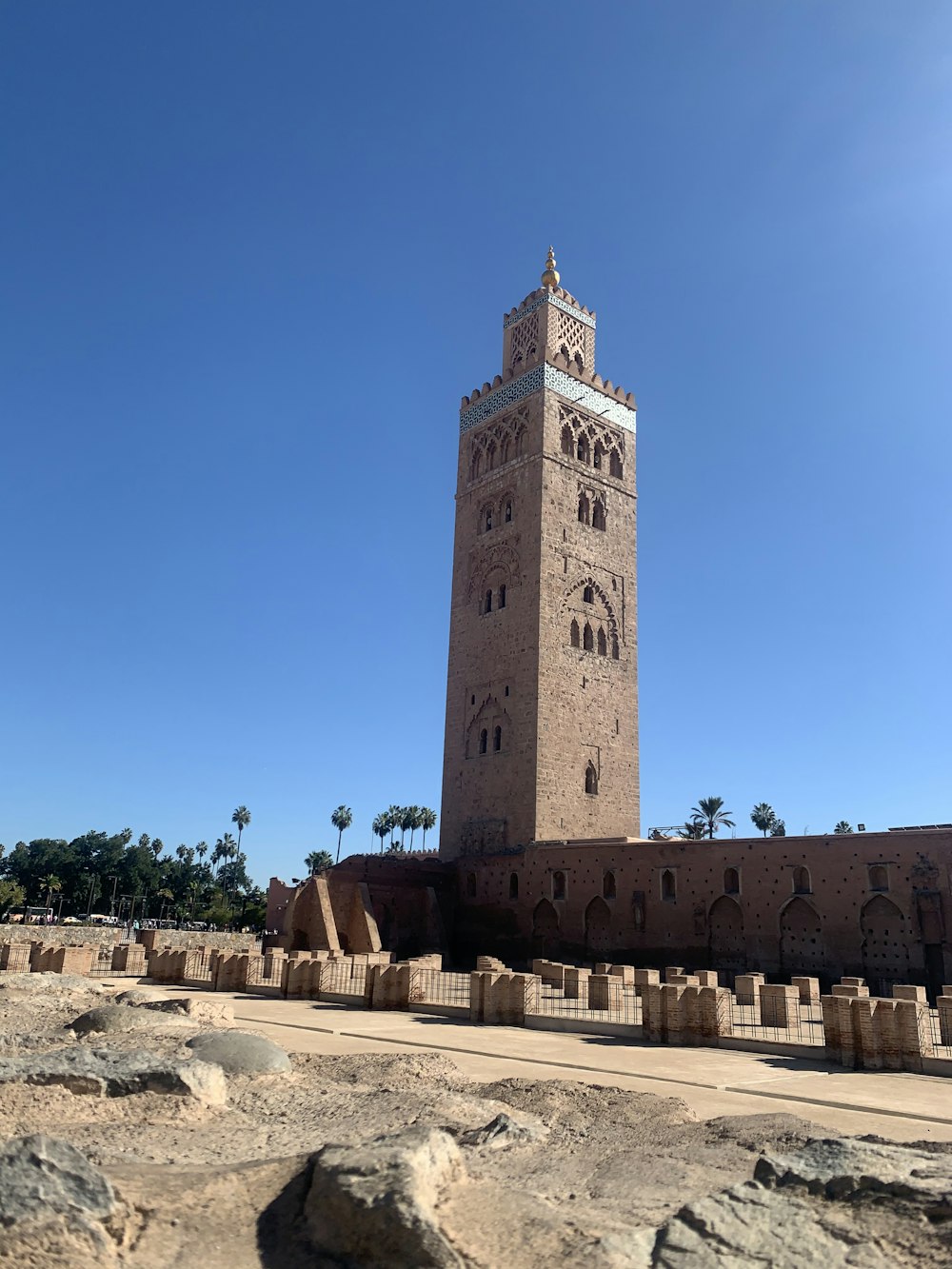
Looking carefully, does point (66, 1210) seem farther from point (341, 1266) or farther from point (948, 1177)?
point (948, 1177)

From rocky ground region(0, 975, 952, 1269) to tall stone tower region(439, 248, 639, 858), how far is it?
24.0 meters

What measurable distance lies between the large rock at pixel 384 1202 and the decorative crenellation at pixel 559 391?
32.9m

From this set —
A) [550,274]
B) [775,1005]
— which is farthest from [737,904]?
[550,274]

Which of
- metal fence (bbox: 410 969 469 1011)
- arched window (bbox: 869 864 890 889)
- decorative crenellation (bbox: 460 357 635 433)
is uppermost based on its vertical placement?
decorative crenellation (bbox: 460 357 635 433)

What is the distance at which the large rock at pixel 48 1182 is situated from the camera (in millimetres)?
3848

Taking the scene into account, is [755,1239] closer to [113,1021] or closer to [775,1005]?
[113,1021]

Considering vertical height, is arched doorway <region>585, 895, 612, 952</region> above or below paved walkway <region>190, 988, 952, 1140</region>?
above

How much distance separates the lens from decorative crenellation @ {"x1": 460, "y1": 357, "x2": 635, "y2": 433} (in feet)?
116

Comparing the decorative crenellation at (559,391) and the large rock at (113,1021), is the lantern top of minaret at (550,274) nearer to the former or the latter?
the decorative crenellation at (559,391)

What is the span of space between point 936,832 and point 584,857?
32.6 ft

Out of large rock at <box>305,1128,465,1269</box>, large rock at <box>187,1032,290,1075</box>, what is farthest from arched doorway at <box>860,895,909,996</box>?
large rock at <box>305,1128,465,1269</box>

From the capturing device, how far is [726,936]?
77.4 feet

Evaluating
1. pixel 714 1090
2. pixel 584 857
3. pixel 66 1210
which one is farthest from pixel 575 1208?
pixel 584 857

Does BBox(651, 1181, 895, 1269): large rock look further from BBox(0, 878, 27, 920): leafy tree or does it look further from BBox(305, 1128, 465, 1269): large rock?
BBox(0, 878, 27, 920): leafy tree
